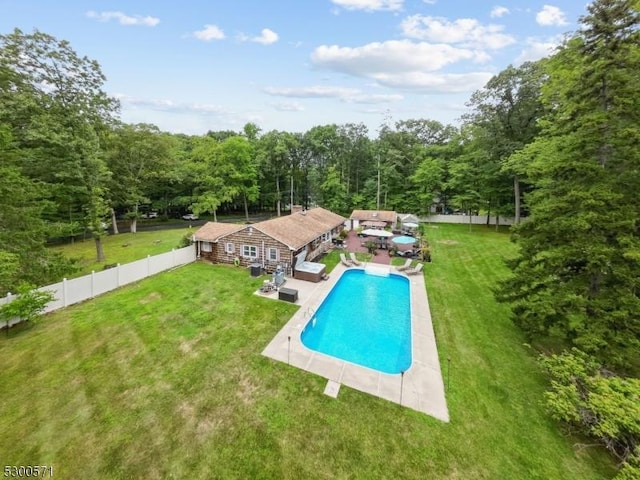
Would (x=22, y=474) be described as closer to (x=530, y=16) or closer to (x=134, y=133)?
(x=530, y=16)

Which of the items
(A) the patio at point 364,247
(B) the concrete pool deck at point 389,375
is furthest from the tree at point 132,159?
(B) the concrete pool deck at point 389,375

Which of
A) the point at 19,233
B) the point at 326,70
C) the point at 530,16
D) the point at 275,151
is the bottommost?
the point at 19,233

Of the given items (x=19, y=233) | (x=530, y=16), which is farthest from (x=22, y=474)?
(x=530, y=16)

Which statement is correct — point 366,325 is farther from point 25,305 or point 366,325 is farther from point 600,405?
point 25,305

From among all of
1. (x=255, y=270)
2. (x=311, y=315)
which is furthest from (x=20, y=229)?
(x=311, y=315)

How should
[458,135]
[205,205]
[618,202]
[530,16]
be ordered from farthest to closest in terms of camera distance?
[458,135] → [205,205] → [530,16] → [618,202]

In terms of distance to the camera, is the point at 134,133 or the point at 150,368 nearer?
the point at 150,368
